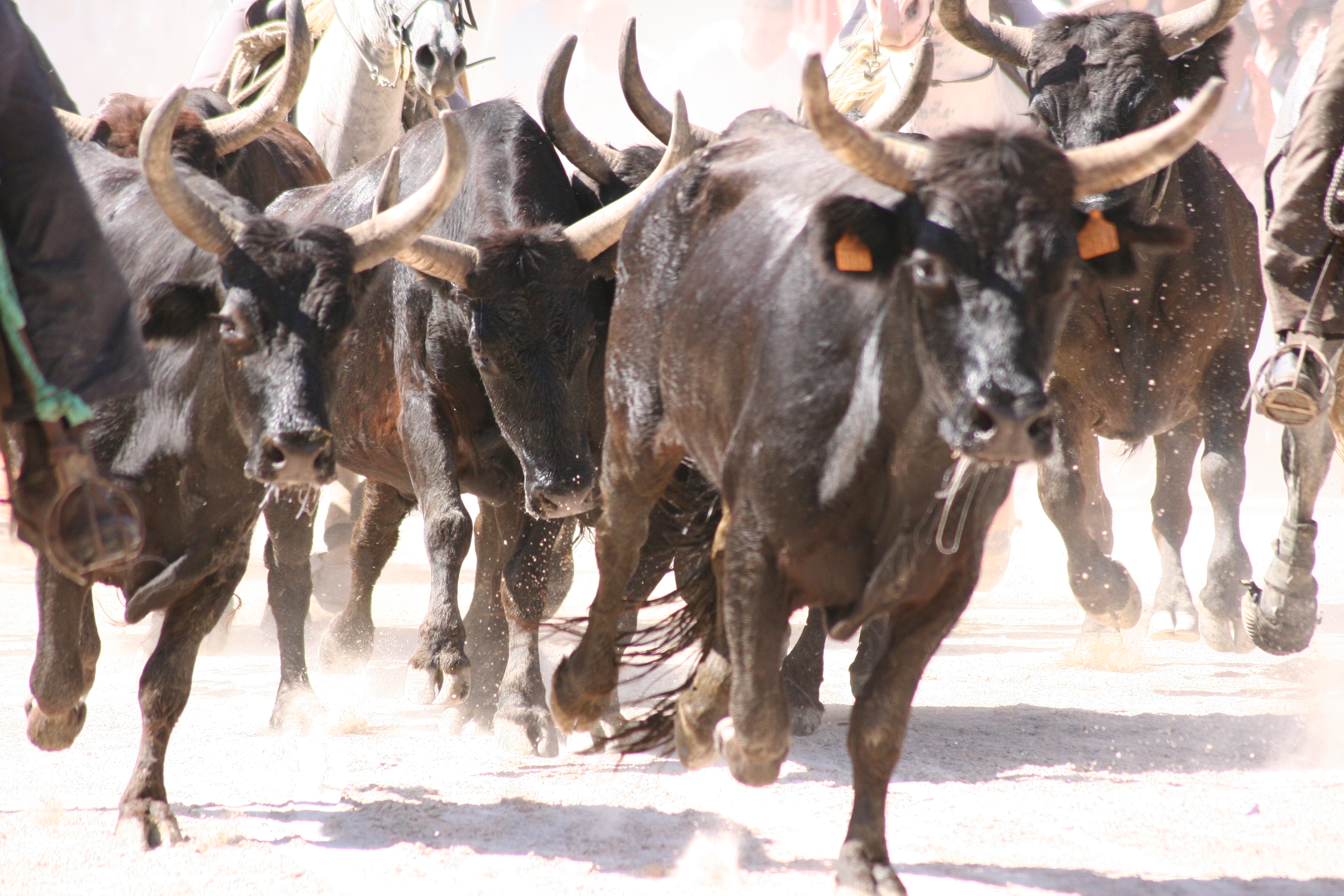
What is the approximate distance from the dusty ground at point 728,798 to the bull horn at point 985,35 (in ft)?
9.46

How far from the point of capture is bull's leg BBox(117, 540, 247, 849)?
4.06 metres

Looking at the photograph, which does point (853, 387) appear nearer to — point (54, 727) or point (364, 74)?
point (54, 727)

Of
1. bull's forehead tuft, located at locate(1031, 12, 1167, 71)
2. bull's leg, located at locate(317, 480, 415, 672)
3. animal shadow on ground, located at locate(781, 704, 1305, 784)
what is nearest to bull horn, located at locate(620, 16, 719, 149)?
bull's forehead tuft, located at locate(1031, 12, 1167, 71)

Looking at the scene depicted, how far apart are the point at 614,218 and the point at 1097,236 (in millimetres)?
2316

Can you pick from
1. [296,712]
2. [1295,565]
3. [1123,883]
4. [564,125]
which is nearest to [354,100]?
[564,125]

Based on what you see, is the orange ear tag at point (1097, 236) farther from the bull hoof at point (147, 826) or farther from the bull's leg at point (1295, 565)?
the bull hoof at point (147, 826)

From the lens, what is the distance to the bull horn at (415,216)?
434 cm

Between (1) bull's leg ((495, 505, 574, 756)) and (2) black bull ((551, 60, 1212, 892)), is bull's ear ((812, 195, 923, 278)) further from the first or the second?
(1) bull's leg ((495, 505, 574, 756))

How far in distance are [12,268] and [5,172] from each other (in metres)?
0.23

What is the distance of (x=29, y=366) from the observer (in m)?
3.36

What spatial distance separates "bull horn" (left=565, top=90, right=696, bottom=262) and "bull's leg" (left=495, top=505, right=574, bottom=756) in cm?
112

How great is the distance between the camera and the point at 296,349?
402 centimetres

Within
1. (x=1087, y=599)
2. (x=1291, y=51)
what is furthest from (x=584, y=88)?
(x=1087, y=599)

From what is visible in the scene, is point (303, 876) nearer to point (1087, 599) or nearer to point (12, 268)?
point (12, 268)
